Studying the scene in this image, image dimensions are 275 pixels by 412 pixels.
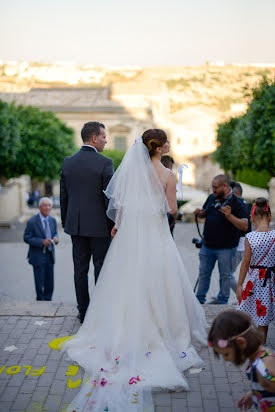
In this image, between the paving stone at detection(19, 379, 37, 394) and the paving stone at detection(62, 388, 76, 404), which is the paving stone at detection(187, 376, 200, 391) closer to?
the paving stone at detection(62, 388, 76, 404)

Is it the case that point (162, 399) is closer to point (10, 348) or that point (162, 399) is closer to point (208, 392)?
point (208, 392)

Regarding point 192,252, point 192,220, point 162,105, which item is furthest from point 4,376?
point 162,105

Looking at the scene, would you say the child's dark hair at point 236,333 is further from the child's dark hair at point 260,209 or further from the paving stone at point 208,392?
the child's dark hair at point 260,209

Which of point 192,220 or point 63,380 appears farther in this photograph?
point 192,220

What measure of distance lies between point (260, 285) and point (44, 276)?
→ 13.3ft

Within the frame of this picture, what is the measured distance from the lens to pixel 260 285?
4145mm

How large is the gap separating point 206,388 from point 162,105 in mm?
79507

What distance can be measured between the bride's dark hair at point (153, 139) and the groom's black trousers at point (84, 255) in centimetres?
117

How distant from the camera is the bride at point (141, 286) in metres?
4.07

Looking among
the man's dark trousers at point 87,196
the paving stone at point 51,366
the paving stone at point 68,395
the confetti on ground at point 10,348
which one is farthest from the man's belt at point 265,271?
the confetti on ground at point 10,348

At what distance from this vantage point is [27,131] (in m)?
33.8

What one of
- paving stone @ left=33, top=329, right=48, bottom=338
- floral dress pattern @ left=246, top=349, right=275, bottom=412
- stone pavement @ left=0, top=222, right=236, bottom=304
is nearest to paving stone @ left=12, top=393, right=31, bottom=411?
paving stone @ left=33, top=329, right=48, bottom=338

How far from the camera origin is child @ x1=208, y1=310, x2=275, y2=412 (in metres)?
2.37

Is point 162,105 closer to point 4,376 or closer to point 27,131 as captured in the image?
point 27,131
